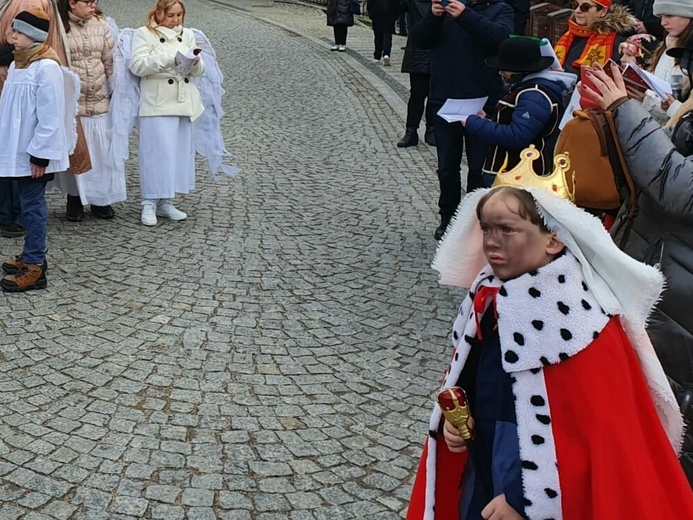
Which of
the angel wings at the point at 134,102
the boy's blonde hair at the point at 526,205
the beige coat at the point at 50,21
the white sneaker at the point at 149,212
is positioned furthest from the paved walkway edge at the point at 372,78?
the boy's blonde hair at the point at 526,205

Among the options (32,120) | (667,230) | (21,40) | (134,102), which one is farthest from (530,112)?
(134,102)

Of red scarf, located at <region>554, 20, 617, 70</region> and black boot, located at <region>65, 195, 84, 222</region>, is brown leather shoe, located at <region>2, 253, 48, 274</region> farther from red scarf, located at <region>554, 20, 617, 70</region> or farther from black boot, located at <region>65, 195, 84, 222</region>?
red scarf, located at <region>554, 20, 617, 70</region>

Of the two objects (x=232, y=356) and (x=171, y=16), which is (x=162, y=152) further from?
(x=232, y=356)

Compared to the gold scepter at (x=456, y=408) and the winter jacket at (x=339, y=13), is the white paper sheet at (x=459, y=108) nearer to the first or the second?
the gold scepter at (x=456, y=408)

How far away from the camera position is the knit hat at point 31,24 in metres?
5.44

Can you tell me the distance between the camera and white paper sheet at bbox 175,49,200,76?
6520 mm

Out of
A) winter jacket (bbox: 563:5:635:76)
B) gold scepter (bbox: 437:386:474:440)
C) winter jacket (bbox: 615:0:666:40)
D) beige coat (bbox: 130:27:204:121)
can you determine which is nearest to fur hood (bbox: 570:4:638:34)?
winter jacket (bbox: 563:5:635:76)

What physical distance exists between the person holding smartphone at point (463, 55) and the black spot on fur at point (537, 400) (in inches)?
158

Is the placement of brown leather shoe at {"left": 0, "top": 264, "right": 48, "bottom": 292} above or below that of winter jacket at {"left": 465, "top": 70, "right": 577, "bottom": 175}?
below

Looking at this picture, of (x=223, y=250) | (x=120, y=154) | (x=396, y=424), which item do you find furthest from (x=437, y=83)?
(x=396, y=424)

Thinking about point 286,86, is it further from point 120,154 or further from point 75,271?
point 75,271

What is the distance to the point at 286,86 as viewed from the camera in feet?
44.1

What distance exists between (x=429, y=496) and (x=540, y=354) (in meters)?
0.60

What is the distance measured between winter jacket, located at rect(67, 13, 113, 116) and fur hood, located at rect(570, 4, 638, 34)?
11.6 ft
